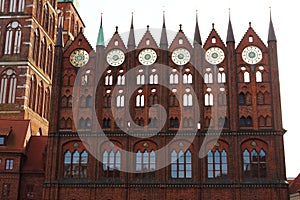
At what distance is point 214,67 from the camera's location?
138ft

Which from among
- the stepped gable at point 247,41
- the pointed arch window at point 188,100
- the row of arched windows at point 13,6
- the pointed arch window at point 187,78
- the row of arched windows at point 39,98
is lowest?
the pointed arch window at point 188,100

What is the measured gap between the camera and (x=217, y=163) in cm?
4028

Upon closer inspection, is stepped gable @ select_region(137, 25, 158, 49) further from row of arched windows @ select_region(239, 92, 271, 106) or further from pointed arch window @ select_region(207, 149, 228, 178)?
pointed arch window @ select_region(207, 149, 228, 178)

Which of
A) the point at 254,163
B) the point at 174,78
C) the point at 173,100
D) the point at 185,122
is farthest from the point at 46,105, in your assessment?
the point at 254,163

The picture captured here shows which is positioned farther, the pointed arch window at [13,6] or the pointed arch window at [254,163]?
the pointed arch window at [13,6]

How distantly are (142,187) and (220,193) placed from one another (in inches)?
259

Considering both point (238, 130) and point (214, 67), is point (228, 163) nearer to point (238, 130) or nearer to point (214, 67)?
point (238, 130)

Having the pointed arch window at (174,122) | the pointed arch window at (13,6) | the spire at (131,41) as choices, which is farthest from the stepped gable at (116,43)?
the pointed arch window at (13,6)

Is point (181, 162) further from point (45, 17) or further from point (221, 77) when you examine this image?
point (45, 17)

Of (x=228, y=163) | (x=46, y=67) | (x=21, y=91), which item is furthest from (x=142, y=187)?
(x=46, y=67)

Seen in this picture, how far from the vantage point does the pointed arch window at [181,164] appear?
132ft

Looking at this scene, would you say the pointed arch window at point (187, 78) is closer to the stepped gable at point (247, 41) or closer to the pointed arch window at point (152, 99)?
the pointed arch window at point (152, 99)

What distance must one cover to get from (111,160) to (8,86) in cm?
1892

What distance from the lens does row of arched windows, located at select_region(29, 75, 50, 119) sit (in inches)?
2172
